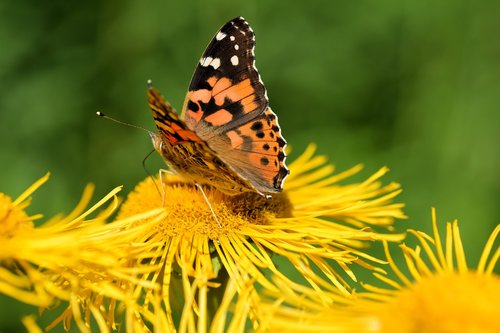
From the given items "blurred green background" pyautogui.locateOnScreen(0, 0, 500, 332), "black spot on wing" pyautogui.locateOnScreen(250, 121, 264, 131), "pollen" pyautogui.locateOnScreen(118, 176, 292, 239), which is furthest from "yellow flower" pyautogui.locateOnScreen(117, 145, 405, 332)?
"blurred green background" pyautogui.locateOnScreen(0, 0, 500, 332)

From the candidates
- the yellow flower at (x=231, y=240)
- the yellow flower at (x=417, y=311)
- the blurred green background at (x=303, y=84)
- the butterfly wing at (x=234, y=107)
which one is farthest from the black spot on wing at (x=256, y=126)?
the blurred green background at (x=303, y=84)

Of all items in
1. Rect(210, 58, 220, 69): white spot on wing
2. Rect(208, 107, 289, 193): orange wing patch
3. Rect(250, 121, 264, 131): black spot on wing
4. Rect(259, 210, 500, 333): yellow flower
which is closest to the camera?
Rect(259, 210, 500, 333): yellow flower

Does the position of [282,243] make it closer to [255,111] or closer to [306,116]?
[255,111]

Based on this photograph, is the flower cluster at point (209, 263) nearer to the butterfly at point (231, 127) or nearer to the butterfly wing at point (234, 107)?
the butterfly at point (231, 127)

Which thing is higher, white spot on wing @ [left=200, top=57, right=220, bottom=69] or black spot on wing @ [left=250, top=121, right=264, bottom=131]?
white spot on wing @ [left=200, top=57, right=220, bottom=69]

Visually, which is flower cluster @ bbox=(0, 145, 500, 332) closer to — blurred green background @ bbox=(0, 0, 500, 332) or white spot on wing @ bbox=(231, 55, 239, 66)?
white spot on wing @ bbox=(231, 55, 239, 66)

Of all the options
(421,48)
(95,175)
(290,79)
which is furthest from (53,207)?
(421,48)

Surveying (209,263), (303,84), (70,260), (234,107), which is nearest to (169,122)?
(209,263)
